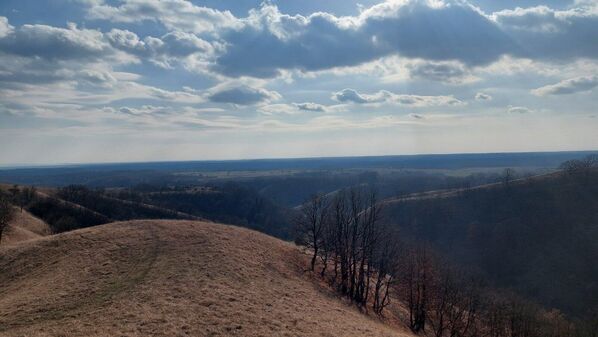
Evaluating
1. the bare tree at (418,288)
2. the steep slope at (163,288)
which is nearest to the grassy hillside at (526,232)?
the bare tree at (418,288)

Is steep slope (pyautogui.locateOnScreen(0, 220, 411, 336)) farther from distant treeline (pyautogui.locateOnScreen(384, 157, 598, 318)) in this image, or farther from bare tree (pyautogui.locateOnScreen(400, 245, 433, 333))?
distant treeline (pyautogui.locateOnScreen(384, 157, 598, 318))

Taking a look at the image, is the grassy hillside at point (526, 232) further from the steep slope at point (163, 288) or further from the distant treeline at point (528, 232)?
the steep slope at point (163, 288)

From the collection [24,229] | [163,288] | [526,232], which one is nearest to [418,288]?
[163,288]

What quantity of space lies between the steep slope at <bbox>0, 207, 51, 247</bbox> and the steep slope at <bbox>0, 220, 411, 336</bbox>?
3023cm

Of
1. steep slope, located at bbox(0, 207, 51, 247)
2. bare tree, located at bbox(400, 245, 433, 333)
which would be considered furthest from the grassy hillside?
steep slope, located at bbox(0, 207, 51, 247)

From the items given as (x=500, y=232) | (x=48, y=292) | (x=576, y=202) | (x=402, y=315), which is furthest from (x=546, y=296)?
(x=48, y=292)

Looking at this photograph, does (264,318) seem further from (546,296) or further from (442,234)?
(442,234)

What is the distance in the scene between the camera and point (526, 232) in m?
129

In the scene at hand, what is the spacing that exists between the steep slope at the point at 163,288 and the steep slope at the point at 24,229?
3023cm

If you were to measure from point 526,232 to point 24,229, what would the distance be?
131120 mm

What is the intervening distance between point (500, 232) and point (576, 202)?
1020 inches

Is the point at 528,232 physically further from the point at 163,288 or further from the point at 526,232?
the point at 163,288

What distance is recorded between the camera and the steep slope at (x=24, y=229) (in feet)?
210

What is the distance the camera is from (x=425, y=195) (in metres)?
188
